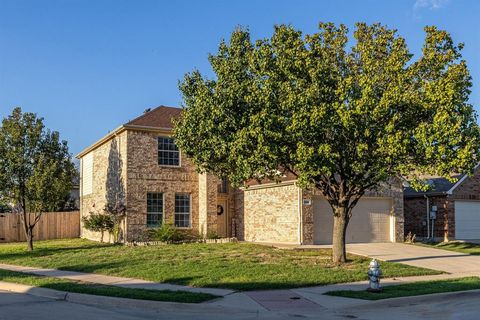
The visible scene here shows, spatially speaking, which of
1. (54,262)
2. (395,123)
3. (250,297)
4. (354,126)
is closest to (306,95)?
(354,126)

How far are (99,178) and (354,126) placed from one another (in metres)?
18.9

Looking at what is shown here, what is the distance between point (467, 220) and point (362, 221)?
7.30 m

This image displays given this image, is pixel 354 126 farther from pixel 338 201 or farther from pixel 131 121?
pixel 131 121

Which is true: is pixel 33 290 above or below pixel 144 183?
below

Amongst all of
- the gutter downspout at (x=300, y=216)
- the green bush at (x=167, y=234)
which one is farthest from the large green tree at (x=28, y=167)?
the gutter downspout at (x=300, y=216)

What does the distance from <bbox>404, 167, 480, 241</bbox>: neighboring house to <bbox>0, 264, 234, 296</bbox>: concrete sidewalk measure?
19.5m

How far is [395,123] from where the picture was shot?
15562 mm

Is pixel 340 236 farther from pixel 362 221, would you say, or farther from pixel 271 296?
pixel 362 221

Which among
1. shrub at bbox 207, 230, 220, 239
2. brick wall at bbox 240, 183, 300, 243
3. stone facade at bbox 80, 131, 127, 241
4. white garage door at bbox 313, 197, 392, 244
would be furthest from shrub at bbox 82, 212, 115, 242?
white garage door at bbox 313, 197, 392, 244

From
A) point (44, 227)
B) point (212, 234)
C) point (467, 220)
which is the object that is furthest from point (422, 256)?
point (44, 227)

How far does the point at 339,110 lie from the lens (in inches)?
588

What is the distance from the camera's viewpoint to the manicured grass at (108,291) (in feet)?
36.5

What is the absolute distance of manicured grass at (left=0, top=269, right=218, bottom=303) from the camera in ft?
36.5

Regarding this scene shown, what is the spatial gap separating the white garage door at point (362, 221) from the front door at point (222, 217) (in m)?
5.97
